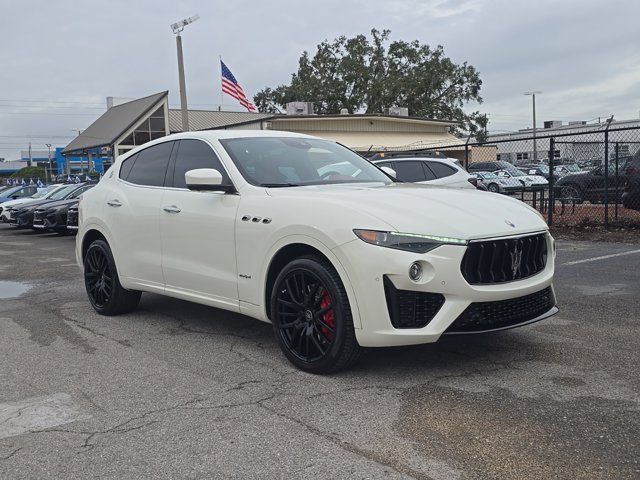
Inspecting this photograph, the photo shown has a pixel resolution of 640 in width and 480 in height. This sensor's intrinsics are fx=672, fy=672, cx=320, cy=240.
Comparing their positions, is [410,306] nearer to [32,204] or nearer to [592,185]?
[592,185]

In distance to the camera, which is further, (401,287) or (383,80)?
(383,80)

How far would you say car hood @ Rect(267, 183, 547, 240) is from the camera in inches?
165

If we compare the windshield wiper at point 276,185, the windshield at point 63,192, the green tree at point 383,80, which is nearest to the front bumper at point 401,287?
the windshield wiper at point 276,185

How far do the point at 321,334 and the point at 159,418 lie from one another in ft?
3.87

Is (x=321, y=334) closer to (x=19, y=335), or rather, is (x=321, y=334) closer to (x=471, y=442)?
(x=471, y=442)

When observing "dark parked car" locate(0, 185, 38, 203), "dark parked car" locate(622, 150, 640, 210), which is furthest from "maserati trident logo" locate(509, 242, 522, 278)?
"dark parked car" locate(0, 185, 38, 203)

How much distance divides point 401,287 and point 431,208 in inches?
25.4

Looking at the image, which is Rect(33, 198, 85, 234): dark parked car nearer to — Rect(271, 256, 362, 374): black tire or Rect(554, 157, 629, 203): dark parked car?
Rect(554, 157, 629, 203): dark parked car

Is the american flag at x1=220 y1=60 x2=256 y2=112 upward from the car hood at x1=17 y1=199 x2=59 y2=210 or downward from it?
upward

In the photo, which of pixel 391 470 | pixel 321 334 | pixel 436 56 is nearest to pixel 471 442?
pixel 391 470

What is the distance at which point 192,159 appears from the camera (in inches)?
228

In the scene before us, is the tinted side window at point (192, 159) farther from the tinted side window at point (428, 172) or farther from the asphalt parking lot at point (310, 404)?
the tinted side window at point (428, 172)

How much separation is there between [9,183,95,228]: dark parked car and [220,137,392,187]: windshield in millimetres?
14966

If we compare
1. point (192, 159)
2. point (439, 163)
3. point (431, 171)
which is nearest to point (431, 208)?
point (192, 159)
